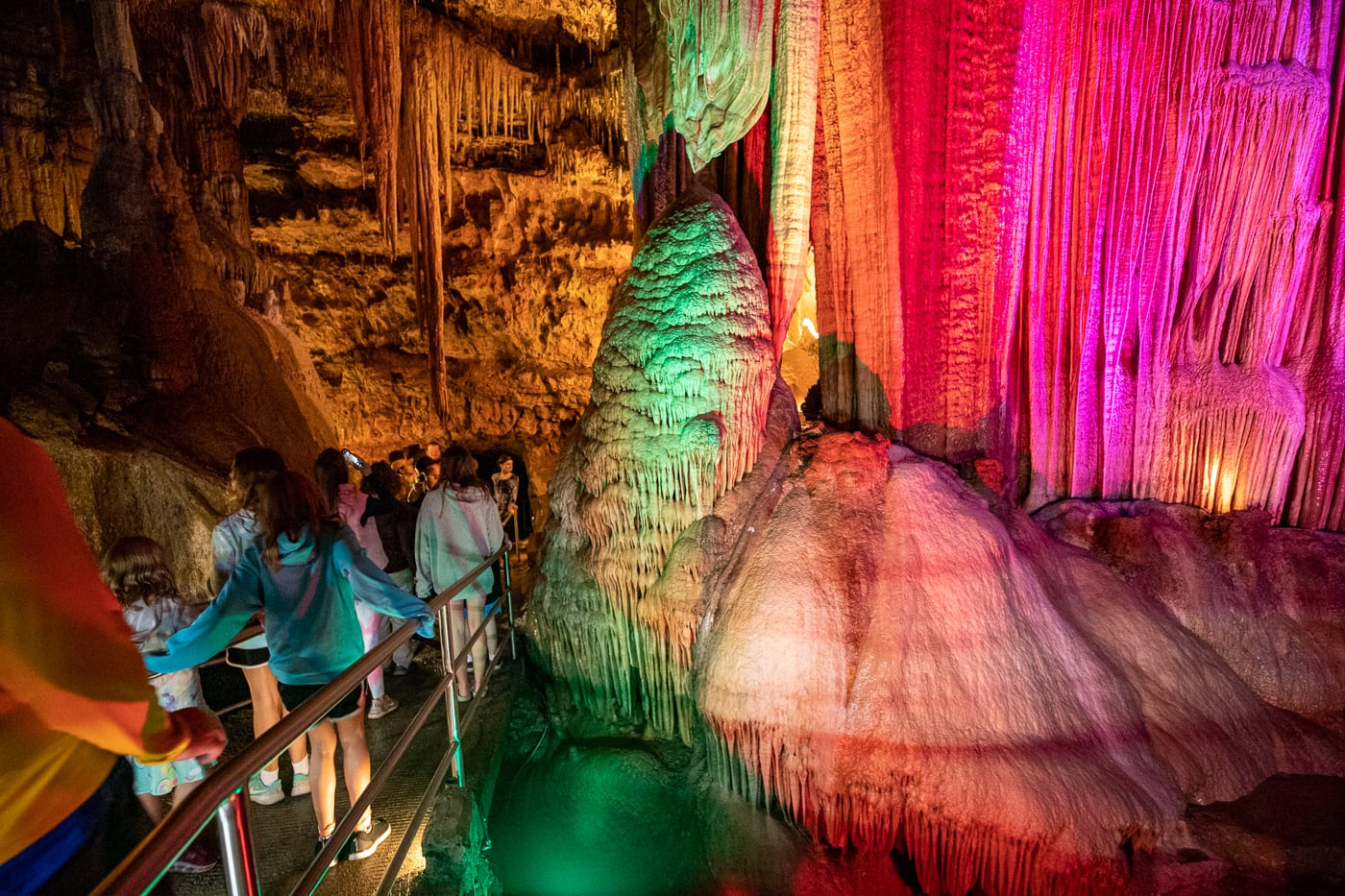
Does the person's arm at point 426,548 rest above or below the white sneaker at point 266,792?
above

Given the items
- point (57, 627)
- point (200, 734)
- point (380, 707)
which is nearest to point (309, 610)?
point (200, 734)

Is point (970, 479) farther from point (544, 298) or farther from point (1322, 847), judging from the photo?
point (544, 298)

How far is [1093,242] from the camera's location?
4.50 metres

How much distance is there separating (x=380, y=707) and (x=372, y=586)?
1.71 meters

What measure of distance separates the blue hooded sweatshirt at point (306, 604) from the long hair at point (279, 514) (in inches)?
0.9

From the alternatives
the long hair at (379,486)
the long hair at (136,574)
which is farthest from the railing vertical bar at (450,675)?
the long hair at (379,486)

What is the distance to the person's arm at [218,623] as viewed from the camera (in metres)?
2.04

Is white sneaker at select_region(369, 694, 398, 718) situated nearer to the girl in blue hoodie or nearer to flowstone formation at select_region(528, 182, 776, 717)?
flowstone formation at select_region(528, 182, 776, 717)

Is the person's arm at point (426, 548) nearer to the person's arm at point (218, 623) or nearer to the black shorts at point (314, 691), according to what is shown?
the black shorts at point (314, 691)

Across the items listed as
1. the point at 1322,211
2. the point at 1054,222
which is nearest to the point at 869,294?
the point at 1054,222

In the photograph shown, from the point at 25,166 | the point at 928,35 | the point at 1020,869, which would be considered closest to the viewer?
the point at 1020,869

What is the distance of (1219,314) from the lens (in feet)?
15.5

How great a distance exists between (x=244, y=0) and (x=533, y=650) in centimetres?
699

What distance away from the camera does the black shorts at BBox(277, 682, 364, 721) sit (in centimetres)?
233
